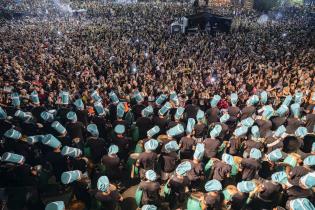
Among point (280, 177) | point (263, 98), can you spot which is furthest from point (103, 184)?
point (263, 98)

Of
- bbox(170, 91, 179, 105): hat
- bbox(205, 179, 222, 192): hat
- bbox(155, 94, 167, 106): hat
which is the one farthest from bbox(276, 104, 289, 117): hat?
bbox(205, 179, 222, 192): hat

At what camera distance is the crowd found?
20.5ft

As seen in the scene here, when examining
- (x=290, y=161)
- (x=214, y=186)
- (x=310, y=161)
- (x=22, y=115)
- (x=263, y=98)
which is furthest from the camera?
(x=263, y=98)

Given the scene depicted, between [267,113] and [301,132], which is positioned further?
[267,113]

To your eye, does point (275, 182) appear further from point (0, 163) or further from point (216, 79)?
point (216, 79)

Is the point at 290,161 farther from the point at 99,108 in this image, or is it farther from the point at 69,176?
the point at 99,108

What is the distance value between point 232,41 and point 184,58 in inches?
236

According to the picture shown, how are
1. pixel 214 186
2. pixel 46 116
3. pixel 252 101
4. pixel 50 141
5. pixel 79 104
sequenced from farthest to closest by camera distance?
pixel 252 101, pixel 79 104, pixel 46 116, pixel 50 141, pixel 214 186

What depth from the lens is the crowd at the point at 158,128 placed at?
6254mm

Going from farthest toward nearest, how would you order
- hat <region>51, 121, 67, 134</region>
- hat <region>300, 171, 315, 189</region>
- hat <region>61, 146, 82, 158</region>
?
1. hat <region>51, 121, 67, 134</region>
2. hat <region>61, 146, 82, 158</region>
3. hat <region>300, 171, 315, 189</region>

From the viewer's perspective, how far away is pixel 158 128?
7957 millimetres

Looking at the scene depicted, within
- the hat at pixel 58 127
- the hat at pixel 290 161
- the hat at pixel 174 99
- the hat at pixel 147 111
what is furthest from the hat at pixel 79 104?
the hat at pixel 290 161

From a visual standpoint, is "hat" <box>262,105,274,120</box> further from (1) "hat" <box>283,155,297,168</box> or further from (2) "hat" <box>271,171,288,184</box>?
(2) "hat" <box>271,171,288,184</box>

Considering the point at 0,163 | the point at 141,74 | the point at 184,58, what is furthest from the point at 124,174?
the point at 184,58
